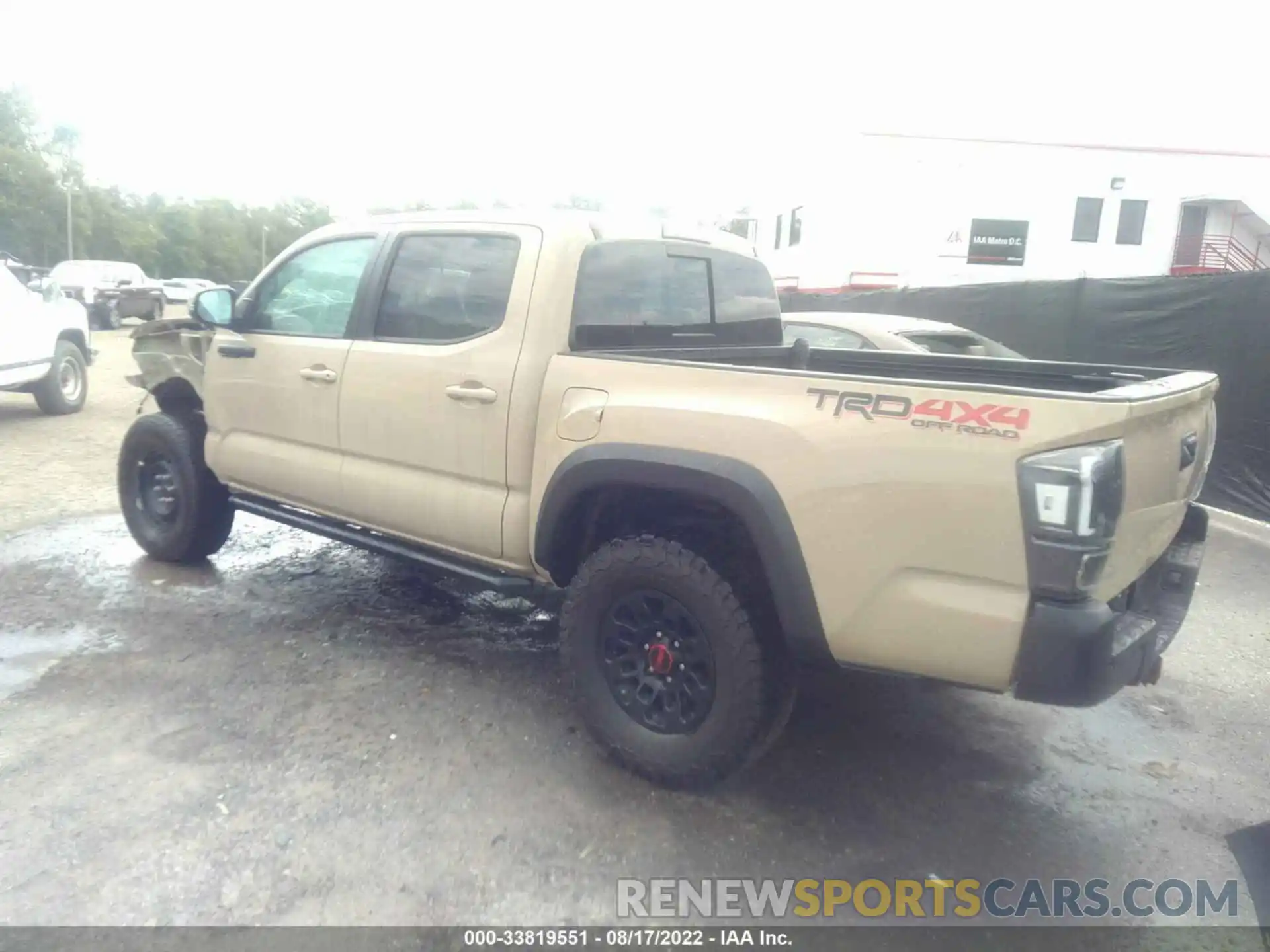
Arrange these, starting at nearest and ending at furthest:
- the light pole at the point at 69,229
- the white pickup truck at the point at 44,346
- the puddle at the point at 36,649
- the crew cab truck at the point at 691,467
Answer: the crew cab truck at the point at 691,467 → the puddle at the point at 36,649 → the white pickup truck at the point at 44,346 → the light pole at the point at 69,229

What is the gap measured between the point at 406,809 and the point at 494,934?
651 millimetres

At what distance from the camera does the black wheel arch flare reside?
111 inches

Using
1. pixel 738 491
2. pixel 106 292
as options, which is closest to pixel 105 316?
pixel 106 292

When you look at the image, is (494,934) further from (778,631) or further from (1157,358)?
(1157,358)

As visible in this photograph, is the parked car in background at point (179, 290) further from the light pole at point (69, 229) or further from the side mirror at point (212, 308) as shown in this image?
the side mirror at point (212, 308)

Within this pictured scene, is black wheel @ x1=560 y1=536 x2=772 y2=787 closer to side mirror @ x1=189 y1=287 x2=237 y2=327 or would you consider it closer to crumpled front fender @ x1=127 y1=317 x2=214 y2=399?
side mirror @ x1=189 y1=287 x2=237 y2=327

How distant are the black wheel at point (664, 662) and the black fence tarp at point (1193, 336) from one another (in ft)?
19.0

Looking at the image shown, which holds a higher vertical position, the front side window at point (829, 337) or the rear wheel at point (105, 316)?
the front side window at point (829, 337)

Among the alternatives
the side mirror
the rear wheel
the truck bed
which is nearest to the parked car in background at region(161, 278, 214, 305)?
the rear wheel

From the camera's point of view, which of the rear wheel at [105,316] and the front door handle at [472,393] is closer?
the front door handle at [472,393]

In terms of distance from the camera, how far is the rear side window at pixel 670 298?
12.1 ft

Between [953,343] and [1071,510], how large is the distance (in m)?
5.46

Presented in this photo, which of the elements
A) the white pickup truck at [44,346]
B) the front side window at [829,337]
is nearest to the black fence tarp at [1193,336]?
the front side window at [829,337]

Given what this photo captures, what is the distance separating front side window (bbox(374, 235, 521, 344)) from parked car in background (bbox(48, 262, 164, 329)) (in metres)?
24.6
